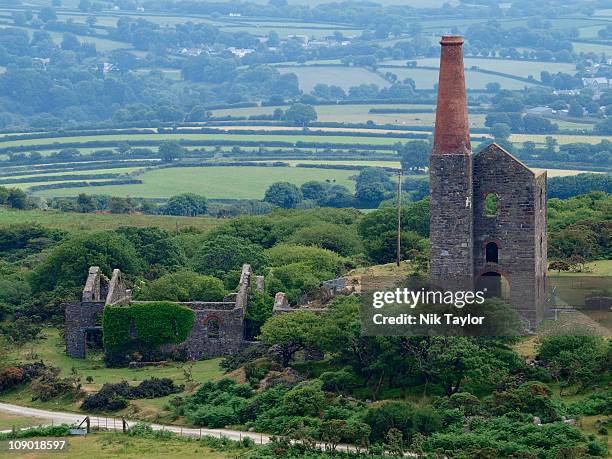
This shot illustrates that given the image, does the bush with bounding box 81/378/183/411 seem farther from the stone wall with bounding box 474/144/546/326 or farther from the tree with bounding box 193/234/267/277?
the tree with bounding box 193/234/267/277

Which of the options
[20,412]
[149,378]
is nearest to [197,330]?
[149,378]

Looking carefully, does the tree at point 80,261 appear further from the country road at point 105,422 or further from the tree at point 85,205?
the tree at point 85,205

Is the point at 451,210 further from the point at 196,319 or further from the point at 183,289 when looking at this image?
the point at 183,289

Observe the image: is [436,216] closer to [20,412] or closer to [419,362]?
[419,362]

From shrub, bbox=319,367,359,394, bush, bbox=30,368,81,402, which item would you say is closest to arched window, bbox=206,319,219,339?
bush, bbox=30,368,81,402

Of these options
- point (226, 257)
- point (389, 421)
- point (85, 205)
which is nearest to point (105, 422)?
point (389, 421)

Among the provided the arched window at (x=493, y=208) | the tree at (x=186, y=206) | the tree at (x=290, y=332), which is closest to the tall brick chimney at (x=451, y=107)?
the arched window at (x=493, y=208)
